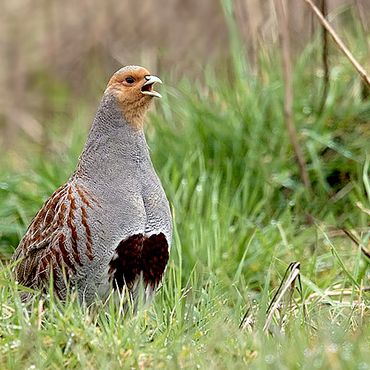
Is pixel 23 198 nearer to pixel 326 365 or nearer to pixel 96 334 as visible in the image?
pixel 96 334

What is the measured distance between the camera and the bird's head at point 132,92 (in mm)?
4086

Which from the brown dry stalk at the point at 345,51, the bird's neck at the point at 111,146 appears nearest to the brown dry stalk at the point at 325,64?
the brown dry stalk at the point at 345,51

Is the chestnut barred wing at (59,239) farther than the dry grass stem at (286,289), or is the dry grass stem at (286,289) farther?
the chestnut barred wing at (59,239)

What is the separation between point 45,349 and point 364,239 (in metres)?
2.15

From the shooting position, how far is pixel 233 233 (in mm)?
5078

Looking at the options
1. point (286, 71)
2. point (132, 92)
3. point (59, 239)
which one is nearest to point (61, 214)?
point (59, 239)

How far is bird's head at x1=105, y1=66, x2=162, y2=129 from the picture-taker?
13.4 feet

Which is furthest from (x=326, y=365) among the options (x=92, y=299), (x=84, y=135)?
(x=84, y=135)

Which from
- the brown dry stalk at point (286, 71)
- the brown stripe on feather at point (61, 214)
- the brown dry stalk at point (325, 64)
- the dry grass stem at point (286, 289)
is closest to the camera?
the dry grass stem at point (286, 289)

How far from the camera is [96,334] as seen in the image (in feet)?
10.4

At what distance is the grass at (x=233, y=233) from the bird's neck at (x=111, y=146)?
0.50m

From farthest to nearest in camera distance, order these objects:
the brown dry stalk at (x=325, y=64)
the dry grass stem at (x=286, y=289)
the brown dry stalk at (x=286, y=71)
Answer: the brown dry stalk at (x=325, y=64) → the brown dry stalk at (x=286, y=71) → the dry grass stem at (x=286, y=289)

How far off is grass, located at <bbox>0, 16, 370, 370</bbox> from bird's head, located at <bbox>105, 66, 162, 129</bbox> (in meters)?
0.65

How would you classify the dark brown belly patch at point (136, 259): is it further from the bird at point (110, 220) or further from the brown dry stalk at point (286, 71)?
the brown dry stalk at point (286, 71)
